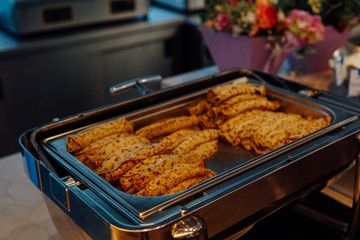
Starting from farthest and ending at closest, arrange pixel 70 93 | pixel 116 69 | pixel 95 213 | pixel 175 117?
pixel 116 69, pixel 70 93, pixel 175 117, pixel 95 213

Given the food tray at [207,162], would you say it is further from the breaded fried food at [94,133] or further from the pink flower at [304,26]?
the pink flower at [304,26]

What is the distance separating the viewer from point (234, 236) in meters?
0.84

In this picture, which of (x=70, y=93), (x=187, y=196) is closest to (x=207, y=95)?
(x=187, y=196)

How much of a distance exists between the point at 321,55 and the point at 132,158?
4.34 ft

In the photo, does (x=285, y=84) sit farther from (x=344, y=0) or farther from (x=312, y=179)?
(x=344, y=0)

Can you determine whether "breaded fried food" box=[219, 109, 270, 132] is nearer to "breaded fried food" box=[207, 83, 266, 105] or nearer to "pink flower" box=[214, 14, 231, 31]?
"breaded fried food" box=[207, 83, 266, 105]

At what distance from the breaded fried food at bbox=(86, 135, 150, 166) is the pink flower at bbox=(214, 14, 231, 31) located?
0.87 metres

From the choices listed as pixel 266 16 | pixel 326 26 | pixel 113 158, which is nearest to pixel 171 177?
pixel 113 158

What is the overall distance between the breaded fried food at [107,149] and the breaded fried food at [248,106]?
292mm

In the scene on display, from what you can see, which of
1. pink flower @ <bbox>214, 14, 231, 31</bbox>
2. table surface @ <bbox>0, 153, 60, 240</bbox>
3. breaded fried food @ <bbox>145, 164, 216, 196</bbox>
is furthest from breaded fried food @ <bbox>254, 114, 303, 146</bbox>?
pink flower @ <bbox>214, 14, 231, 31</bbox>

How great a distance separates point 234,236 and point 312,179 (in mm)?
233

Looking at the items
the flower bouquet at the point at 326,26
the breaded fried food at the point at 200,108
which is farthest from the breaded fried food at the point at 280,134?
the flower bouquet at the point at 326,26

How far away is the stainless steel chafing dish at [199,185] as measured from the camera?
27.8 inches

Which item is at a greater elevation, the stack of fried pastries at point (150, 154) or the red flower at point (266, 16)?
the red flower at point (266, 16)
